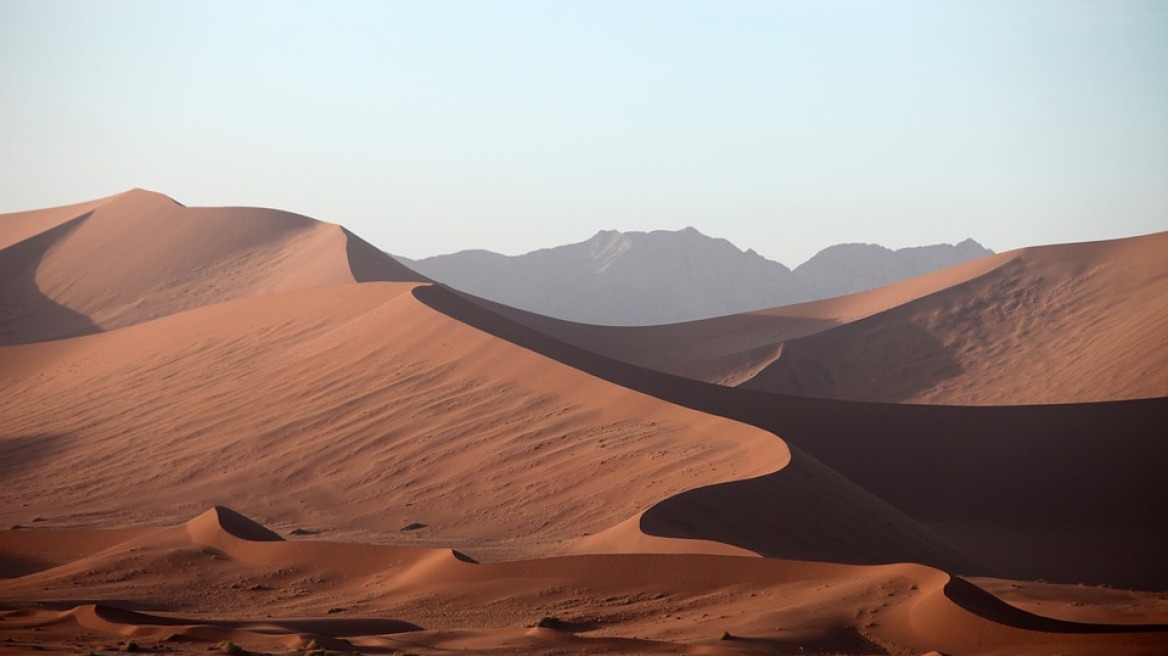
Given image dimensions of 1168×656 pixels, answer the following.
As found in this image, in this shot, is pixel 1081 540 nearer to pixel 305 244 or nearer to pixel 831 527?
pixel 831 527

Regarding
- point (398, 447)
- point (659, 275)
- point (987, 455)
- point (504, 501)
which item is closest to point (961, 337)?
→ point (987, 455)

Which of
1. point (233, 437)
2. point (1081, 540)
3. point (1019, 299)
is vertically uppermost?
point (1019, 299)

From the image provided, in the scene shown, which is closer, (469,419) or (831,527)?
(831,527)

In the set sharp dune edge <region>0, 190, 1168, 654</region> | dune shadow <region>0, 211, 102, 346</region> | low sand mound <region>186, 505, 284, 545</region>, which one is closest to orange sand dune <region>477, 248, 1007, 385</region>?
sharp dune edge <region>0, 190, 1168, 654</region>

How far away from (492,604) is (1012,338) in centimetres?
4593

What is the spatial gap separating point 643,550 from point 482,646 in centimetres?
570

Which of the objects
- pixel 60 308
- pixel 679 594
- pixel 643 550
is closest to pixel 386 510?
pixel 643 550

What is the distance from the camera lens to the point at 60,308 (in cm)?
5909

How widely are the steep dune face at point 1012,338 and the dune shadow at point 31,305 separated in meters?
29.0

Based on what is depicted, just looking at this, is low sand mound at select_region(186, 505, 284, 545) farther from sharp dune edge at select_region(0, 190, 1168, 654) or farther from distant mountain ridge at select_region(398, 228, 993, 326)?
distant mountain ridge at select_region(398, 228, 993, 326)

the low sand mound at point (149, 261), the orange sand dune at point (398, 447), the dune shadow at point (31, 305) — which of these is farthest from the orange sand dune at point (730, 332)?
the orange sand dune at point (398, 447)

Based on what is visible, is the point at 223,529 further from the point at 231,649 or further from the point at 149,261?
the point at 149,261

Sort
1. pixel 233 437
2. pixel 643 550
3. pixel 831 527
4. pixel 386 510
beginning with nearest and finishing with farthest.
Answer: pixel 643 550 → pixel 831 527 → pixel 386 510 → pixel 233 437

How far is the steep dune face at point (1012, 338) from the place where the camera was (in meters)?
51.9
